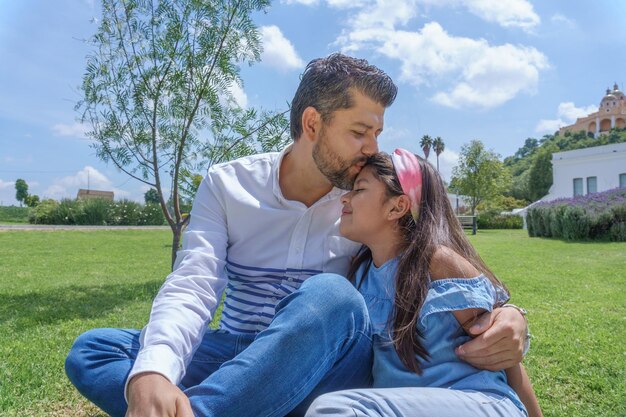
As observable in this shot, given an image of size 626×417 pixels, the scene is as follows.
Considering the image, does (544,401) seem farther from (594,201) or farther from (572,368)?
(594,201)

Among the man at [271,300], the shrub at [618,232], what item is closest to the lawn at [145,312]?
the man at [271,300]

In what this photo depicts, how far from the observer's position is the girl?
1.45m

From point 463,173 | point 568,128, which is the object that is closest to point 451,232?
point 463,173

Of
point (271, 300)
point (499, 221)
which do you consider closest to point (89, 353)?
point (271, 300)

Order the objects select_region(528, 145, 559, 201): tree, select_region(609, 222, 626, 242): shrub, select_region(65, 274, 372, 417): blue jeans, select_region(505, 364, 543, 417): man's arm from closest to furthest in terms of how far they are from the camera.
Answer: select_region(65, 274, 372, 417): blue jeans, select_region(505, 364, 543, 417): man's arm, select_region(609, 222, 626, 242): shrub, select_region(528, 145, 559, 201): tree

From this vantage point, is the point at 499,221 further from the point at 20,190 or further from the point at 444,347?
the point at 20,190

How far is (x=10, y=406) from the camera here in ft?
8.68

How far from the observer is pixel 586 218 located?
16.6m

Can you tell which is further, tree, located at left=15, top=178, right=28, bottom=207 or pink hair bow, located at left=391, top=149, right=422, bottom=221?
tree, located at left=15, top=178, right=28, bottom=207

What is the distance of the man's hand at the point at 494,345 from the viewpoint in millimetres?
1600

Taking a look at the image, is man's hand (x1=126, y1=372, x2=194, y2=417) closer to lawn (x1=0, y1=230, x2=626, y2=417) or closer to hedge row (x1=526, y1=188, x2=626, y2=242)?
lawn (x1=0, y1=230, x2=626, y2=417)

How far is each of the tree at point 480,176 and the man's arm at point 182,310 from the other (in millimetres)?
35299

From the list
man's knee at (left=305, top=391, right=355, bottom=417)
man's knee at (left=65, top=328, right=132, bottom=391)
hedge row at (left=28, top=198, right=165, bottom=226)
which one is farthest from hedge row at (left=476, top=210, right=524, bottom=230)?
man's knee at (left=305, top=391, right=355, bottom=417)

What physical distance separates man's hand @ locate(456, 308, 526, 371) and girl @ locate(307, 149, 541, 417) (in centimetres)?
4
